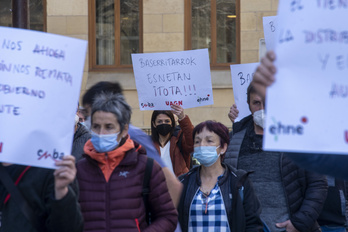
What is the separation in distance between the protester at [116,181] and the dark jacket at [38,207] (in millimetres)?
405

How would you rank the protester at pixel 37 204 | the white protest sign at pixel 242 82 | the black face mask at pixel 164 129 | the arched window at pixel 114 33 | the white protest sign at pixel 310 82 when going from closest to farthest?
1. the white protest sign at pixel 310 82
2. the protester at pixel 37 204
3. the white protest sign at pixel 242 82
4. the black face mask at pixel 164 129
5. the arched window at pixel 114 33

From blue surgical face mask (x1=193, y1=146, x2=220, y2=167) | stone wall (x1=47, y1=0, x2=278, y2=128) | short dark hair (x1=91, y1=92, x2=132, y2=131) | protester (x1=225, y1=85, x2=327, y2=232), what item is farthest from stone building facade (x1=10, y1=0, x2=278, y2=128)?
short dark hair (x1=91, y1=92, x2=132, y2=131)

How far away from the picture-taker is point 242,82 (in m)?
7.16

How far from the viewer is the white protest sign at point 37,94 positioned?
127 inches

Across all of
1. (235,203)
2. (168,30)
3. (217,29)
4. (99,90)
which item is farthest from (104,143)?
(217,29)

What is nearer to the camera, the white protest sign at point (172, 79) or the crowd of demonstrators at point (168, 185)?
the crowd of demonstrators at point (168, 185)

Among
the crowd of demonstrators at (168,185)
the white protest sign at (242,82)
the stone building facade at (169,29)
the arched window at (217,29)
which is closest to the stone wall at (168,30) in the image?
the stone building facade at (169,29)

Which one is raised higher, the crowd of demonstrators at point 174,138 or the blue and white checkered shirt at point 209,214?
the crowd of demonstrators at point 174,138

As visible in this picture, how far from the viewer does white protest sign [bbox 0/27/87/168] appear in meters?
3.24

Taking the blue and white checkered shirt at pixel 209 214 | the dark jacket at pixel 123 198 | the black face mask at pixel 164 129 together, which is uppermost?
the black face mask at pixel 164 129

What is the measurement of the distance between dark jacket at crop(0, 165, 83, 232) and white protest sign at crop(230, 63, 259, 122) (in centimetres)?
367

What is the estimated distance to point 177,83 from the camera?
7.23 meters

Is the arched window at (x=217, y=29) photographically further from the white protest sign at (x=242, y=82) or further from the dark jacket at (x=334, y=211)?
the dark jacket at (x=334, y=211)

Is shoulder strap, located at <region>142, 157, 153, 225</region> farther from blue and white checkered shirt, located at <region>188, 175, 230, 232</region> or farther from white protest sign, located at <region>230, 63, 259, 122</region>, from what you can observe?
white protest sign, located at <region>230, 63, 259, 122</region>
